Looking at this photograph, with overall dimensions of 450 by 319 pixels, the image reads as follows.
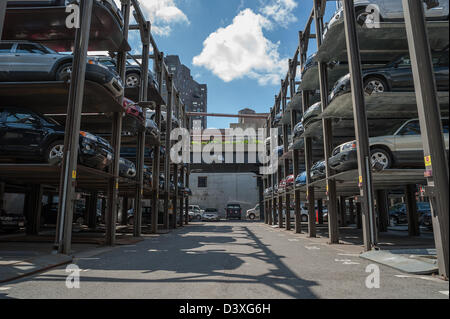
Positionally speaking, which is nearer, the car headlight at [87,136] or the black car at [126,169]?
the car headlight at [87,136]

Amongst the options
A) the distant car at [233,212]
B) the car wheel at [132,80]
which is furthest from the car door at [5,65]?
the distant car at [233,212]

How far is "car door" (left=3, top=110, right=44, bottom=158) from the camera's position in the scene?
722 cm

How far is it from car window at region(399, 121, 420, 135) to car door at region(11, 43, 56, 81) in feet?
30.8

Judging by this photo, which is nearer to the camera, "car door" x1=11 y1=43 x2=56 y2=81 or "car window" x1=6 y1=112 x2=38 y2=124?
"car window" x1=6 y1=112 x2=38 y2=124

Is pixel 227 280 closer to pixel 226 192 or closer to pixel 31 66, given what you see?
pixel 31 66

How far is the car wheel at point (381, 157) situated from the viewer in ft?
25.8

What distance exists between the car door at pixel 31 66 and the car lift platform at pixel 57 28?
5.79ft

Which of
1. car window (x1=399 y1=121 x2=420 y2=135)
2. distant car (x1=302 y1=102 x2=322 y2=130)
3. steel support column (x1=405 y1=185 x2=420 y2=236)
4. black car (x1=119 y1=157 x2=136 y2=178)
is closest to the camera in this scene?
car window (x1=399 y1=121 x2=420 y2=135)

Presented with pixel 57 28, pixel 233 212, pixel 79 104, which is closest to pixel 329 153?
pixel 79 104

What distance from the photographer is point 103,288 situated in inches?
151

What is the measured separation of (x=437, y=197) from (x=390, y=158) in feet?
12.6

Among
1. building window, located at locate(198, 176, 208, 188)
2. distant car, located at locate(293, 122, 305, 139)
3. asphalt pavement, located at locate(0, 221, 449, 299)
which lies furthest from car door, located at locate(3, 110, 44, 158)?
building window, located at locate(198, 176, 208, 188)

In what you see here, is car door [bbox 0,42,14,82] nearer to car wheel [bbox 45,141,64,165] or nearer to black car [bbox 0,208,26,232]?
car wheel [bbox 45,141,64,165]

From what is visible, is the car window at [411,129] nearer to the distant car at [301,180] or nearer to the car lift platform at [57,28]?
the distant car at [301,180]
